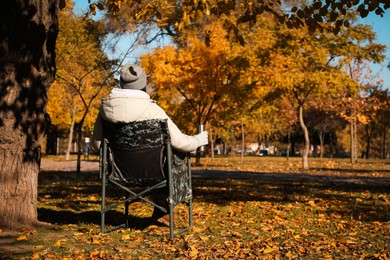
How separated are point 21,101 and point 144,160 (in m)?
1.45

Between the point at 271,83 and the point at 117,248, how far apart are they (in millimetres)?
15155

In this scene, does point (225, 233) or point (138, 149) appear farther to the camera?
point (225, 233)

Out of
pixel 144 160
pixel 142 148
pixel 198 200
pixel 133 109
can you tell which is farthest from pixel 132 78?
pixel 198 200

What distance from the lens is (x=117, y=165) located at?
482cm

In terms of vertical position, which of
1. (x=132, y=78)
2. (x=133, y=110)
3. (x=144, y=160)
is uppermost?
(x=132, y=78)

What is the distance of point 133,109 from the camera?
464 cm

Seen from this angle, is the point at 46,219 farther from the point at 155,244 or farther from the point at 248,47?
the point at 248,47

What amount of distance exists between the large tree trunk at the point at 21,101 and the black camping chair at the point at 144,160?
2.69 ft

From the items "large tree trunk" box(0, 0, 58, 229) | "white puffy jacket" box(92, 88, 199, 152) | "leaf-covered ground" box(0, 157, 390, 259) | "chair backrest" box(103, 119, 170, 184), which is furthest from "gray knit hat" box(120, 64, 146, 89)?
"leaf-covered ground" box(0, 157, 390, 259)

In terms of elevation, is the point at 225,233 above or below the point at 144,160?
below

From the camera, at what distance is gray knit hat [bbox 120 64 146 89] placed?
4.89 metres

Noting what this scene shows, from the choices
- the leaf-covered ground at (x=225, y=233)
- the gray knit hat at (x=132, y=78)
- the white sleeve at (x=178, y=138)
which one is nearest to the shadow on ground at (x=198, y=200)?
the leaf-covered ground at (x=225, y=233)

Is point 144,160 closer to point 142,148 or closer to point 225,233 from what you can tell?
point 142,148

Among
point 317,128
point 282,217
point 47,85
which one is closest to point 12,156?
point 47,85
